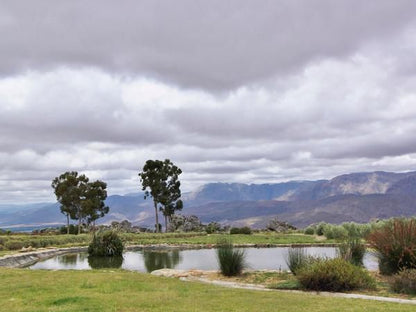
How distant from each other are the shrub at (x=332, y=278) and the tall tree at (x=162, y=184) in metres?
57.2

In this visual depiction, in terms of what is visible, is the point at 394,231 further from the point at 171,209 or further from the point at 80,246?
the point at 171,209

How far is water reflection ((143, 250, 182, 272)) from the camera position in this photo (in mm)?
24244

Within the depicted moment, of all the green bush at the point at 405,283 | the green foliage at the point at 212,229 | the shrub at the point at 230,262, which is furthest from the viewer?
the green foliage at the point at 212,229

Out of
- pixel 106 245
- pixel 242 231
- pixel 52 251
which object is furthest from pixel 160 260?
pixel 242 231

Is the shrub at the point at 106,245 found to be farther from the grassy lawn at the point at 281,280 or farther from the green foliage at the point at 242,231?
the green foliage at the point at 242,231

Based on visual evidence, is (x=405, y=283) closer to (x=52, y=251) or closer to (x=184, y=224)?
(x=52, y=251)

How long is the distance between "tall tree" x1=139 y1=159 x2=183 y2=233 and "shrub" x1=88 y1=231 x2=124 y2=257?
132 feet

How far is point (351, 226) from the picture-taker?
45.6m

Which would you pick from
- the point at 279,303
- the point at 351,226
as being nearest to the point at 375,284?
the point at 279,303

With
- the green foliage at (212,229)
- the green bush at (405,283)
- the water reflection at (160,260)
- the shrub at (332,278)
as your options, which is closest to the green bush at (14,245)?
the water reflection at (160,260)

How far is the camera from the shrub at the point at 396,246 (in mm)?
15391

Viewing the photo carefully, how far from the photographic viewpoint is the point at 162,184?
72.7 m

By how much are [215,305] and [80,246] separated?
29.0m

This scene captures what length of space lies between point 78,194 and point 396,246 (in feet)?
195
